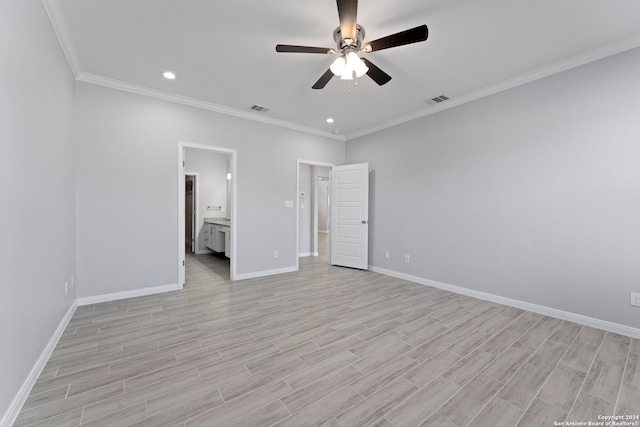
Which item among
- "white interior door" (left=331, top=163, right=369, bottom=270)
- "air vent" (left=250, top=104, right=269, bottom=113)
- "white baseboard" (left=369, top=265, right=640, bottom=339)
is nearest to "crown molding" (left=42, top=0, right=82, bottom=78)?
"air vent" (left=250, top=104, right=269, bottom=113)

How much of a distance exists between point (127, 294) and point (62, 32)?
292cm

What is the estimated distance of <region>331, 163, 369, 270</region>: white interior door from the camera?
16.7 feet

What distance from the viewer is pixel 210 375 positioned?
73.5 inches

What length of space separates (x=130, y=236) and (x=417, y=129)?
461cm

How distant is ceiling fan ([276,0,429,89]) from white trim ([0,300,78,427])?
111 inches

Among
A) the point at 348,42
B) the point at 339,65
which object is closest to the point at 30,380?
the point at 339,65

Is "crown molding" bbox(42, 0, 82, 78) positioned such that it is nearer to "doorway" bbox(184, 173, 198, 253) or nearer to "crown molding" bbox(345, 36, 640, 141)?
"doorway" bbox(184, 173, 198, 253)

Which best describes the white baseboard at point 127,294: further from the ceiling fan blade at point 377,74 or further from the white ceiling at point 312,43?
the ceiling fan blade at point 377,74

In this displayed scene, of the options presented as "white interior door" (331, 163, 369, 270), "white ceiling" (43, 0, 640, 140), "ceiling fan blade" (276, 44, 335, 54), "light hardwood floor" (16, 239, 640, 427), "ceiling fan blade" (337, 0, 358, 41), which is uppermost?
"white ceiling" (43, 0, 640, 140)

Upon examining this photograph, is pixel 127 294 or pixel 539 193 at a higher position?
pixel 539 193

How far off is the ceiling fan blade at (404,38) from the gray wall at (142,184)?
291 centimetres

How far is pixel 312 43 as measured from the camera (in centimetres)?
257

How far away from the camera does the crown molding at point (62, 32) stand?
2066 millimetres

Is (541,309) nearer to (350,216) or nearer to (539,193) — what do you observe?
(539,193)
